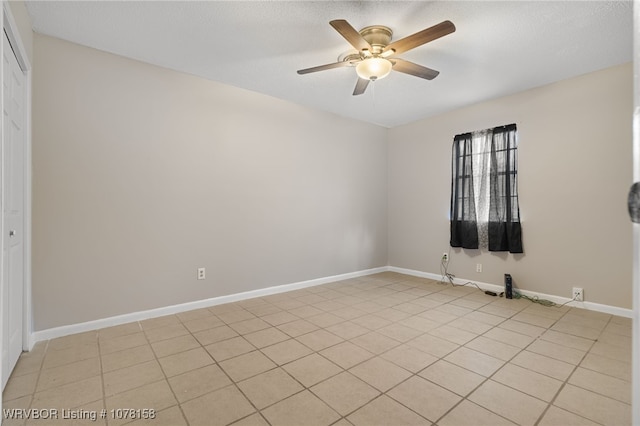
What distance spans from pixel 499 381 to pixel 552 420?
0.36 metres

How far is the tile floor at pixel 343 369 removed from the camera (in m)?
1.64

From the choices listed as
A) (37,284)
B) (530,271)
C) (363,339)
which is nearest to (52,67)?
(37,284)

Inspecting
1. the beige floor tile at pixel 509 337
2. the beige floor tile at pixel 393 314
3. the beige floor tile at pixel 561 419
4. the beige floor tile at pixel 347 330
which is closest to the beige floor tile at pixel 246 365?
the beige floor tile at pixel 347 330

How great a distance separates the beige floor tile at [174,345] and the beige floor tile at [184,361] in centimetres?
7

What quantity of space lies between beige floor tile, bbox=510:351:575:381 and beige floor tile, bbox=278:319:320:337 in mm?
1597

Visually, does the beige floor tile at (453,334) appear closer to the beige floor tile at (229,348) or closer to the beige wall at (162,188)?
the beige floor tile at (229,348)

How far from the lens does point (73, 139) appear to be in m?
2.66

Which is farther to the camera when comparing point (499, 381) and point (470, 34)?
point (470, 34)

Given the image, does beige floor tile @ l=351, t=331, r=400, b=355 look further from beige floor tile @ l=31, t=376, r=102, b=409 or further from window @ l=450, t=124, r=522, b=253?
window @ l=450, t=124, r=522, b=253

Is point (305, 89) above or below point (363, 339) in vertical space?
above

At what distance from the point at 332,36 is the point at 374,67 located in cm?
46

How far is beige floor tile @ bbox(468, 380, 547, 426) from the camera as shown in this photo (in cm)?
160

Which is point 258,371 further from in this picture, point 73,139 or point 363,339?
point 73,139

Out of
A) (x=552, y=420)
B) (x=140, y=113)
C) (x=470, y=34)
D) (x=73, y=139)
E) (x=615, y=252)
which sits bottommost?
(x=552, y=420)
